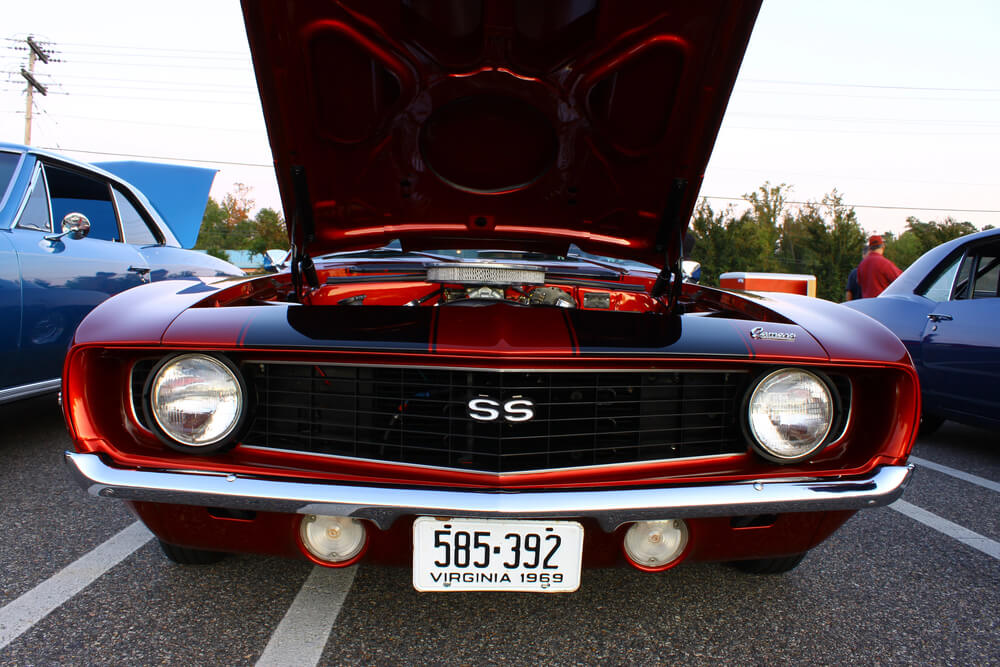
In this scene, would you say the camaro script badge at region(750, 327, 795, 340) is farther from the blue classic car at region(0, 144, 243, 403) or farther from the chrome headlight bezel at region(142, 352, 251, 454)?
the blue classic car at region(0, 144, 243, 403)

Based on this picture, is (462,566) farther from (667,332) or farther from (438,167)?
(438,167)

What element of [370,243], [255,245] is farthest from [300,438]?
[255,245]

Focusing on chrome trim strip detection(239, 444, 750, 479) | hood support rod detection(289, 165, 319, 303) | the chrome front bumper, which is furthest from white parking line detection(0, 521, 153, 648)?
hood support rod detection(289, 165, 319, 303)

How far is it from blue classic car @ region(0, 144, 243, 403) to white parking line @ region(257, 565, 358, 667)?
1.87 m

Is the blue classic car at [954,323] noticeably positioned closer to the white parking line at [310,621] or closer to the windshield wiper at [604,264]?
the windshield wiper at [604,264]

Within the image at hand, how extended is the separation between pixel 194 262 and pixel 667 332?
3724 millimetres

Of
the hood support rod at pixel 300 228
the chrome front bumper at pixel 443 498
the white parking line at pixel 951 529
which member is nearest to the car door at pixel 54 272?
the hood support rod at pixel 300 228

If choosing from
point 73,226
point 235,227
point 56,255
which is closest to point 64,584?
point 56,255

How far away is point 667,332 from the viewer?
1474 mm

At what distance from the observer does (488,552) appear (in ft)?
4.30

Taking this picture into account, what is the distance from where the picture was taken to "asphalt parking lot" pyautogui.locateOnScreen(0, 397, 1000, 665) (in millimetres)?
1431

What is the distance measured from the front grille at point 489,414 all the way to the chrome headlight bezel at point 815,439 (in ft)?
0.13

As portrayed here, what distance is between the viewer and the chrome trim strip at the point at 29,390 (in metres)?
2.69

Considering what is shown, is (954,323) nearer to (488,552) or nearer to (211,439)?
(488,552)
